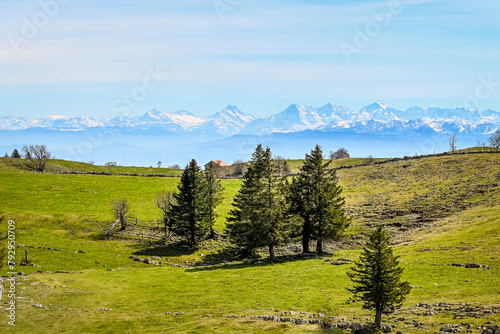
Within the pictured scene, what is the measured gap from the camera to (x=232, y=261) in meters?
72.2

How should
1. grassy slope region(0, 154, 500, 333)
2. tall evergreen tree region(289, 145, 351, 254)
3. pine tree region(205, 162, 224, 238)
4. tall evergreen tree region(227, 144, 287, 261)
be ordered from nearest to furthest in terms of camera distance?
1. grassy slope region(0, 154, 500, 333)
2. tall evergreen tree region(227, 144, 287, 261)
3. tall evergreen tree region(289, 145, 351, 254)
4. pine tree region(205, 162, 224, 238)

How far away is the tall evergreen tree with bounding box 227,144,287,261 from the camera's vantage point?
2628 inches

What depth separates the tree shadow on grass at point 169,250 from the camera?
246ft

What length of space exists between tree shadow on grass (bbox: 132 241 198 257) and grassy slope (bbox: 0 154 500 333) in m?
0.64

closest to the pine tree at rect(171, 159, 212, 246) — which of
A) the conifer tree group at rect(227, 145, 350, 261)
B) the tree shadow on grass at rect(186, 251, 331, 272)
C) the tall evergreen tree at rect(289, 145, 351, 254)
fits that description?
the conifer tree group at rect(227, 145, 350, 261)

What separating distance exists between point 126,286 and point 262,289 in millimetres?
17453

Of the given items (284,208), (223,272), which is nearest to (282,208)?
(284,208)

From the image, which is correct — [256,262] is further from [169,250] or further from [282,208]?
[169,250]

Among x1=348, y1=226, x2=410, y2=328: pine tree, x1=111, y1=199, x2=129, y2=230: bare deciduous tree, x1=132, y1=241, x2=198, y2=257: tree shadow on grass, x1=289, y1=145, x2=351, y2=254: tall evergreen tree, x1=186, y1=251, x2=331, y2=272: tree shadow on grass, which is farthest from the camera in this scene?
x1=111, y1=199, x2=129, y2=230: bare deciduous tree

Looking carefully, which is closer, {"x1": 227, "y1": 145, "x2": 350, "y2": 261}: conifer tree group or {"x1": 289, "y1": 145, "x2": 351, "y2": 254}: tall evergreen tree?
{"x1": 227, "y1": 145, "x2": 350, "y2": 261}: conifer tree group

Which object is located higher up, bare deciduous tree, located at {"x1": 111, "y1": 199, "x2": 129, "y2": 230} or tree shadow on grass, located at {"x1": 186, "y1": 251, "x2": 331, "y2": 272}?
bare deciduous tree, located at {"x1": 111, "y1": 199, "x2": 129, "y2": 230}

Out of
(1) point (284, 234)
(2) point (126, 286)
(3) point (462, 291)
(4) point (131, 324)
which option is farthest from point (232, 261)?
(3) point (462, 291)

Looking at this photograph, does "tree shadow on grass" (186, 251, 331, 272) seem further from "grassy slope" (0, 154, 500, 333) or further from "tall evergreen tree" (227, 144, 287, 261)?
"tall evergreen tree" (227, 144, 287, 261)

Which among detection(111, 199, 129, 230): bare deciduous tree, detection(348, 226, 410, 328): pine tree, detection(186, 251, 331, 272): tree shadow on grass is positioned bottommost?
detection(186, 251, 331, 272): tree shadow on grass
